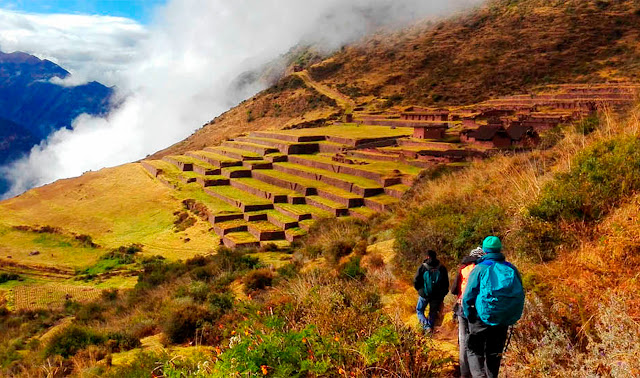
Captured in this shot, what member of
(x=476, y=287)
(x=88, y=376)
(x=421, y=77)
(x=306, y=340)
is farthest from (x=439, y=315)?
(x=421, y=77)

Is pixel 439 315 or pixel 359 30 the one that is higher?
pixel 359 30

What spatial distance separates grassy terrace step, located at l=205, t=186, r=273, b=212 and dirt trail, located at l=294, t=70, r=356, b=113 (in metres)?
31.0

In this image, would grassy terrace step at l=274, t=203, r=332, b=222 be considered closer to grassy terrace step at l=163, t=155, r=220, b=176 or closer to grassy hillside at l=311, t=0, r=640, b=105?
grassy terrace step at l=163, t=155, r=220, b=176

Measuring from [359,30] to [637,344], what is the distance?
98.8 metres

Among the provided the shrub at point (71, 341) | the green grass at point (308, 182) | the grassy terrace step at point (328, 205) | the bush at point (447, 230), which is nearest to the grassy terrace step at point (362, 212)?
the grassy terrace step at point (328, 205)

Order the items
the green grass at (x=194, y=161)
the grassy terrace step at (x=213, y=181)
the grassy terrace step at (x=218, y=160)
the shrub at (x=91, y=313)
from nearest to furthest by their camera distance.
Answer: the shrub at (x=91, y=313) < the grassy terrace step at (x=213, y=181) < the grassy terrace step at (x=218, y=160) < the green grass at (x=194, y=161)

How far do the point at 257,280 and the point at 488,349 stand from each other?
8218 mm

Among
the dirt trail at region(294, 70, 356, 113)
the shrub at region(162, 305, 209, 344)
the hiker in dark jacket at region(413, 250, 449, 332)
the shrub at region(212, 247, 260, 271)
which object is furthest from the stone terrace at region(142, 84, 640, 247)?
the dirt trail at region(294, 70, 356, 113)

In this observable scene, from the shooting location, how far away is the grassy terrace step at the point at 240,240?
66.0 feet

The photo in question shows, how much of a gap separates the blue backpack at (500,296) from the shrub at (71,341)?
731 cm

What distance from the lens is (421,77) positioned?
62.3m

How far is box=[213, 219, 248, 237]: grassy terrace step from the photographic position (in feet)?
71.4

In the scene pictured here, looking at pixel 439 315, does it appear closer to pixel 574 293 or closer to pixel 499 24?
pixel 574 293

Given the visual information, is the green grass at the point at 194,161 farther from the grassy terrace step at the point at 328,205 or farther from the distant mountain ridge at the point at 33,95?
the distant mountain ridge at the point at 33,95
